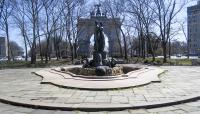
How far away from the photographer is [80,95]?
11258 mm

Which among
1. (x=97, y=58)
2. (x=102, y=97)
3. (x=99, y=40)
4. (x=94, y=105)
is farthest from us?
(x=99, y=40)

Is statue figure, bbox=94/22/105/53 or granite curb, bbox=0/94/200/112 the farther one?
statue figure, bbox=94/22/105/53

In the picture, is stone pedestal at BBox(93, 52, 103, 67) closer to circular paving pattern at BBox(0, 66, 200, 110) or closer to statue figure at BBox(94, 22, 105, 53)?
statue figure at BBox(94, 22, 105, 53)

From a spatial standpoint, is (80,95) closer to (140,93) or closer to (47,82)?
(140,93)

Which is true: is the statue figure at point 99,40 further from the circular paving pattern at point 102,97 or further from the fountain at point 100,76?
the circular paving pattern at point 102,97

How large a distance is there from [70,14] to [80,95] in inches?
1503

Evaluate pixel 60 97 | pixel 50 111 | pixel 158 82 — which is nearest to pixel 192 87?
pixel 158 82

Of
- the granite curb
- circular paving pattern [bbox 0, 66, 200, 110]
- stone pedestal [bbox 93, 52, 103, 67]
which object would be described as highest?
stone pedestal [bbox 93, 52, 103, 67]

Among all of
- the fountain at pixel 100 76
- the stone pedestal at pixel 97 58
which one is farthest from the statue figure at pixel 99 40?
the stone pedestal at pixel 97 58

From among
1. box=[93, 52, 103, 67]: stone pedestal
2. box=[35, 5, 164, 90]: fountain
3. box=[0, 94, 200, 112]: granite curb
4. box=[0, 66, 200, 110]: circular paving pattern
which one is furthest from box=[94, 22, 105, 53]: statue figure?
box=[0, 94, 200, 112]: granite curb

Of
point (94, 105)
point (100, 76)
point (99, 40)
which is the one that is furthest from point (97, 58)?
point (94, 105)

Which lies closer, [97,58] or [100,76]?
[100,76]

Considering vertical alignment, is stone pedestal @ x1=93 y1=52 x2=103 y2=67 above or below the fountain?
above

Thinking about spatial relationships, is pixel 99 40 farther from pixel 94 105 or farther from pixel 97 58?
pixel 94 105
